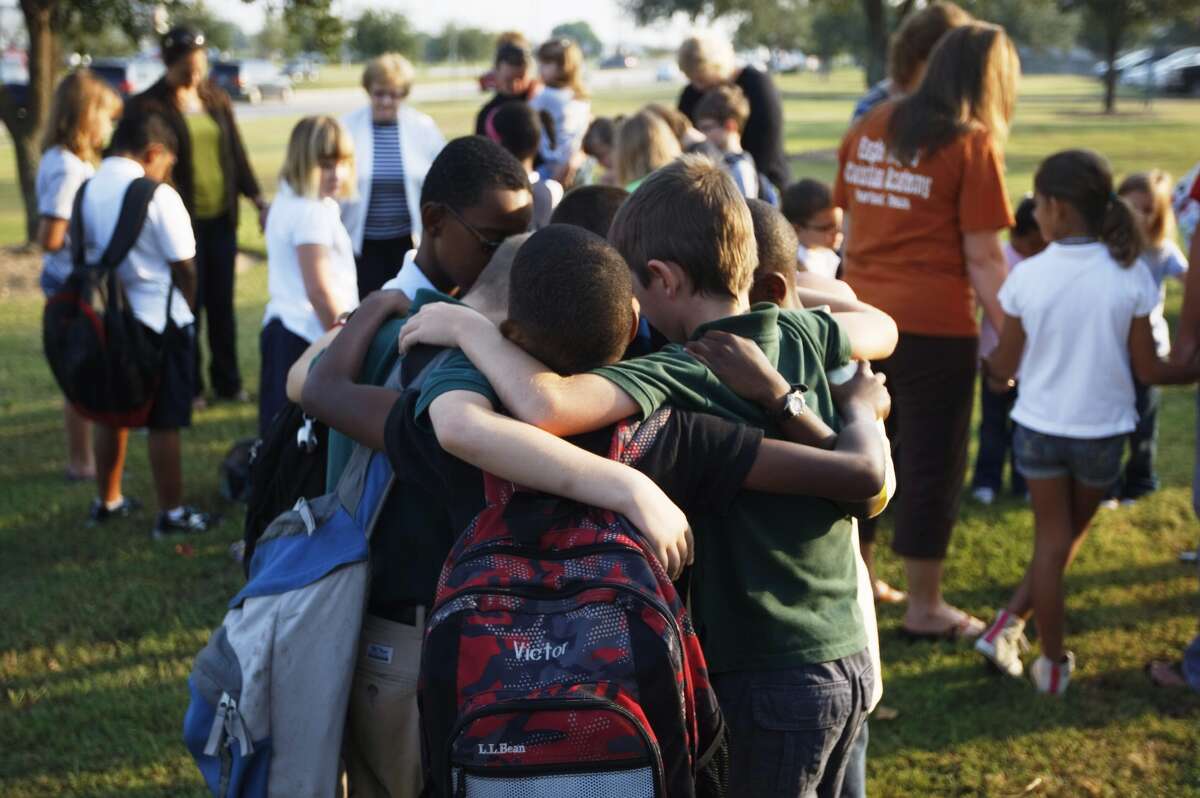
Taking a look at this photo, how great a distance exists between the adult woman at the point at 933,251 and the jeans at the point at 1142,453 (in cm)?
167

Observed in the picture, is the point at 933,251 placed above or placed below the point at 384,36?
below

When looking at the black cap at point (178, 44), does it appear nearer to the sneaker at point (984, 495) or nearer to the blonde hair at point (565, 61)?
the blonde hair at point (565, 61)

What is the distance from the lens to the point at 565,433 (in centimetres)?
198

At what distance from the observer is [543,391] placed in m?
1.96

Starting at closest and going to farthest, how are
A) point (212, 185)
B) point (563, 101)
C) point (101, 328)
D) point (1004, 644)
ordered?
1. point (1004, 644)
2. point (101, 328)
3. point (212, 185)
4. point (563, 101)

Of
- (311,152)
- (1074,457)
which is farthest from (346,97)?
(1074,457)

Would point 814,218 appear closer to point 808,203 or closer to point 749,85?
point 808,203

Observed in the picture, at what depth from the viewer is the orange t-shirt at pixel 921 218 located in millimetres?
4332

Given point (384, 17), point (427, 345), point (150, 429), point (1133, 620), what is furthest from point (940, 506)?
point (384, 17)

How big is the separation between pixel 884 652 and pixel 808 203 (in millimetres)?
1782

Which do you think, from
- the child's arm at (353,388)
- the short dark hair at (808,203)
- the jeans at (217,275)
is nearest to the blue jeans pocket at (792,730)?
the child's arm at (353,388)

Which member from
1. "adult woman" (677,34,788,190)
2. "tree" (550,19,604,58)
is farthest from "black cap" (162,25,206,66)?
"tree" (550,19,604,58)

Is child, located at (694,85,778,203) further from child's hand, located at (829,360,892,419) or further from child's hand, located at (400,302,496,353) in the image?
child's hand, located at (400,302,496,353)

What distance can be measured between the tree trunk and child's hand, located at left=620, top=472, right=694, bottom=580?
42.7 ft
